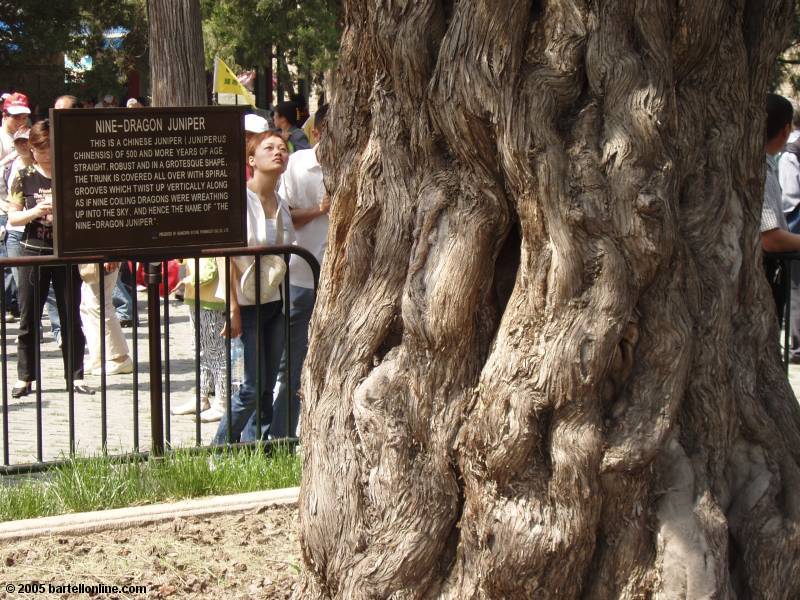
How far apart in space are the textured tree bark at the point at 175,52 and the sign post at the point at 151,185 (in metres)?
6.32

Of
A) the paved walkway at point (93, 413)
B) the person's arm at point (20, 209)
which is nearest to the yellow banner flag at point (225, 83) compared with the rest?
the paved walkway at point (93, 413)

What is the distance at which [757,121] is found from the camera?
157 inches

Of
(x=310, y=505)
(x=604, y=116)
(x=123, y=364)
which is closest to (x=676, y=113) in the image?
(x=604, y=116)

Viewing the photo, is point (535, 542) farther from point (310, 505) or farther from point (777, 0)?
point (777, 0)

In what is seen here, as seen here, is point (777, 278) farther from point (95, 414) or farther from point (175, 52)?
point (175, 52)

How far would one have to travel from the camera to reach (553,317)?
3615 mm

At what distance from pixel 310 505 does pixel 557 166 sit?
1432 millimetres

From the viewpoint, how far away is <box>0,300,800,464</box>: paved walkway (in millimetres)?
8094

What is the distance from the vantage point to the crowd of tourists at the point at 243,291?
279 inches

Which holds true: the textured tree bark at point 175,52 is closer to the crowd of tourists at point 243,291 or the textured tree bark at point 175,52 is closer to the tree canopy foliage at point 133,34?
the crowd of tourists at point 243,291

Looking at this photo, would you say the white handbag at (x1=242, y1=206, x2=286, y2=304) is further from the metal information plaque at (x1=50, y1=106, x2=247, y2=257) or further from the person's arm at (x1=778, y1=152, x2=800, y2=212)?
the person's arm at (x1=778, y1=152, x2=800, y2=212)

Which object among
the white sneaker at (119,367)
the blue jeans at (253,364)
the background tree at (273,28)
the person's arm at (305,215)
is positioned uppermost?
the background tree at (273,28)

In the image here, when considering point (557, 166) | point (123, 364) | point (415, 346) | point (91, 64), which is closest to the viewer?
point (557, 166)

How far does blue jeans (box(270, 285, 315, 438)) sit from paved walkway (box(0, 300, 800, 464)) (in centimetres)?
62
